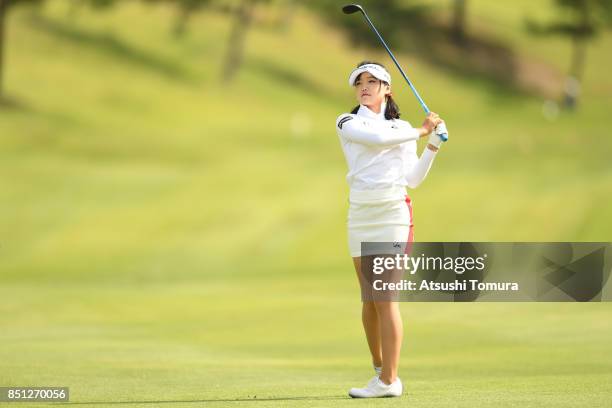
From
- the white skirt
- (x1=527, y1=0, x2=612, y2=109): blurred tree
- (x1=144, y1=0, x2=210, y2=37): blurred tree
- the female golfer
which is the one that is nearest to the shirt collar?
the female golfer

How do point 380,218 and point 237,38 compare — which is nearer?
point 380,218

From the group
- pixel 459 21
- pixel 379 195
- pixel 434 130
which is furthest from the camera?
pixel 459 21

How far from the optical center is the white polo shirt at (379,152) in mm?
6352

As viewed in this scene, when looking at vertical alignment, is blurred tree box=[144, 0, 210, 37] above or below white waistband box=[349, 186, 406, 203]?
above

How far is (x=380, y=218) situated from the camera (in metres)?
6.37

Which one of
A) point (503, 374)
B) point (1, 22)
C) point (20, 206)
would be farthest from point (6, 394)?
point (1, 22)

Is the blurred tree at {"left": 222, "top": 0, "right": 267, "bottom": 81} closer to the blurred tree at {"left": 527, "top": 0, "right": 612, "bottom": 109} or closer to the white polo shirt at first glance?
the blurred tree at {"left": 527, "top": 0, "right": 612, "bottom": 109}

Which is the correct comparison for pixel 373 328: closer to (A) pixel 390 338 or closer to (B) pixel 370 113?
(A) pixel 390 338

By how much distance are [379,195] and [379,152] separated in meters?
0.24

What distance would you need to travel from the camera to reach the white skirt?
20.9 feet

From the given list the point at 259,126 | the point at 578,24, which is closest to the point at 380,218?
the point at 259,126

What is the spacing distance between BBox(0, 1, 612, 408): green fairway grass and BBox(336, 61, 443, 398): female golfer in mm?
340

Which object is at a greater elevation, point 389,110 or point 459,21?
point 459,21

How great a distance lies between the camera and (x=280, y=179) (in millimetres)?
27703
